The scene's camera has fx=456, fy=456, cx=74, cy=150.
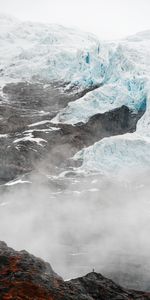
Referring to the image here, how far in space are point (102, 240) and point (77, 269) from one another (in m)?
32.0

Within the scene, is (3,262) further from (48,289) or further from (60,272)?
(60,272)

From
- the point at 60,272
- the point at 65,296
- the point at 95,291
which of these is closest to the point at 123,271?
the point at 60,272

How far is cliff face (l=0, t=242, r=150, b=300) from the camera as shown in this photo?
56250 mm

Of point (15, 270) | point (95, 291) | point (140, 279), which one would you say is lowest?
point (140, 279)

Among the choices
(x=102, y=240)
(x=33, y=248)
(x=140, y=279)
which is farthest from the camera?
(x=102, y=240)

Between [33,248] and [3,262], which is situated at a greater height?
[3,262]

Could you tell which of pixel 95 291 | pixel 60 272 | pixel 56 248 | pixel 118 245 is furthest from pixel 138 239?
pixel 95 291

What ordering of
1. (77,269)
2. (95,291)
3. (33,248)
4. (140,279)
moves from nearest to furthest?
1. (95,291)
2. (140,279)
3. (77,269)
4. (33,248)

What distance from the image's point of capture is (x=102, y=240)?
18162 cm

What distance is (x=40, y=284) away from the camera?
60.7m

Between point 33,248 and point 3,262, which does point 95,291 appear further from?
point 33,248

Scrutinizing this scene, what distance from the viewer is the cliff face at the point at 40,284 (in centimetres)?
5625

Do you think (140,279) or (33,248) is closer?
(140,279)

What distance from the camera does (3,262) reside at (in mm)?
66438
